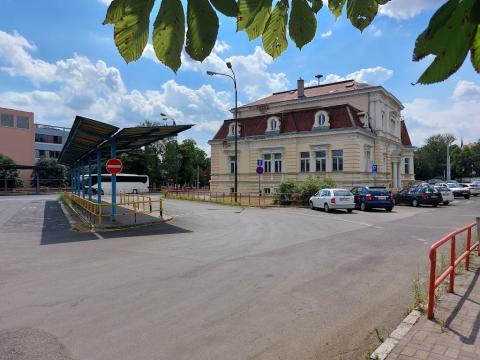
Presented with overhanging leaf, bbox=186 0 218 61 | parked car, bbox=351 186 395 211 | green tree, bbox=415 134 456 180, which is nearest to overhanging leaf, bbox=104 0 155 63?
overhanging leaf, bbox=186 0 218 61

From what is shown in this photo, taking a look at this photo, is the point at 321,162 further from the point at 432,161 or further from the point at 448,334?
the point at 432,161

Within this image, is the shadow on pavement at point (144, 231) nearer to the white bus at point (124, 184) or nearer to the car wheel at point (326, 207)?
the car wheel at point (326, 207)

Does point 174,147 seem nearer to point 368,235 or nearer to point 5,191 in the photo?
point 5,191

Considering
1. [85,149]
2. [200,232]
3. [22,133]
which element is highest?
[22,133]

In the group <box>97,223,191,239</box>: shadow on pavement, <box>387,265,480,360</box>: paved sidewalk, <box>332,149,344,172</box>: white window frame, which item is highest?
<box>332,149,344,172</box>: white window frame

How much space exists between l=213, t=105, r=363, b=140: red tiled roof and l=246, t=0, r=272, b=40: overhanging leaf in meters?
34.6

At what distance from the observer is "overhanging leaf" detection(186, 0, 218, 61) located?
3.87 ft

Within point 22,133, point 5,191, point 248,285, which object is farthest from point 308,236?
point 22,133

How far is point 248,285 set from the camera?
6590mm

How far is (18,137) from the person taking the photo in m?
65.9

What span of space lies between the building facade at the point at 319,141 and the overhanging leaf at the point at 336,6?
112 ft

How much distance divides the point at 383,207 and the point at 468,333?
20105 millimetres

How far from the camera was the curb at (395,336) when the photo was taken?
386cm

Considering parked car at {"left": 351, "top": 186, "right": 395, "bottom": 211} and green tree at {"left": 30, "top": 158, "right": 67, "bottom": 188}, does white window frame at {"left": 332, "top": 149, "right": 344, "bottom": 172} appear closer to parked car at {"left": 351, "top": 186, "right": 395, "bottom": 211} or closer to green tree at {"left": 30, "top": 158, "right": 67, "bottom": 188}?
parked car at {"left": 351, "top": 186, "right": 395, "bottom": 211}
